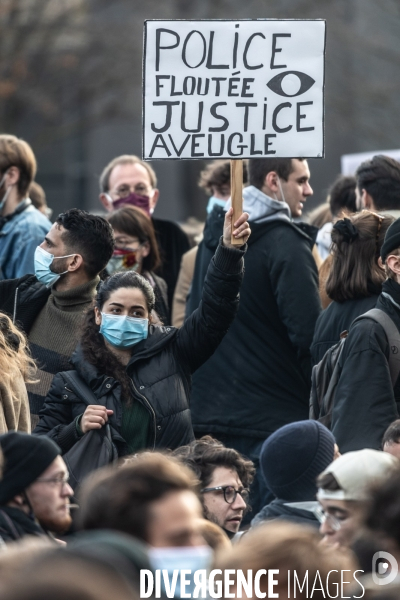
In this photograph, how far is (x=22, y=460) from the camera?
371cm

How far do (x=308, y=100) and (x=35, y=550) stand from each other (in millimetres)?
3360

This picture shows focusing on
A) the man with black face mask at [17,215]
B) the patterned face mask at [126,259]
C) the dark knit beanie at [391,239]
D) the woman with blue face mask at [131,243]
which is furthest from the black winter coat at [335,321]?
the man with black face mask at [17,215]

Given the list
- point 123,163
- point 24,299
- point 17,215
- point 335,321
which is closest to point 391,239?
point 335,321

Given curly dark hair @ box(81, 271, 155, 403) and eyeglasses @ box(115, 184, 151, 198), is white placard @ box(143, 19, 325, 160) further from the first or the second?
eyeglasses @ box(115, 184, 151, 198)

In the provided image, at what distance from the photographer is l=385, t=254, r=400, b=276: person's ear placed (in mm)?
4914

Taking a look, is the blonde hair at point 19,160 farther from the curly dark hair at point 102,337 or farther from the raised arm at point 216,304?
the raised arm at point 216,304

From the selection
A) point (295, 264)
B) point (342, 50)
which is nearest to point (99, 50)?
point (342, 50)

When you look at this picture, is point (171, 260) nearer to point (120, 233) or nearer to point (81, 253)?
point (120, 233)

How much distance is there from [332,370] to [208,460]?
0.71m

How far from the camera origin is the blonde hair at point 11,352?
5.02 m

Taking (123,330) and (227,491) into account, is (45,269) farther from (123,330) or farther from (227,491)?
(227,491)

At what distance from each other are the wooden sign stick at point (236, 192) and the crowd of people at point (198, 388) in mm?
40

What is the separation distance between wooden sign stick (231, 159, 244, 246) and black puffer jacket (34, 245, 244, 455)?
8cm

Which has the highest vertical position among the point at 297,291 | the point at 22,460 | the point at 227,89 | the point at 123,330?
the point at 227,89
